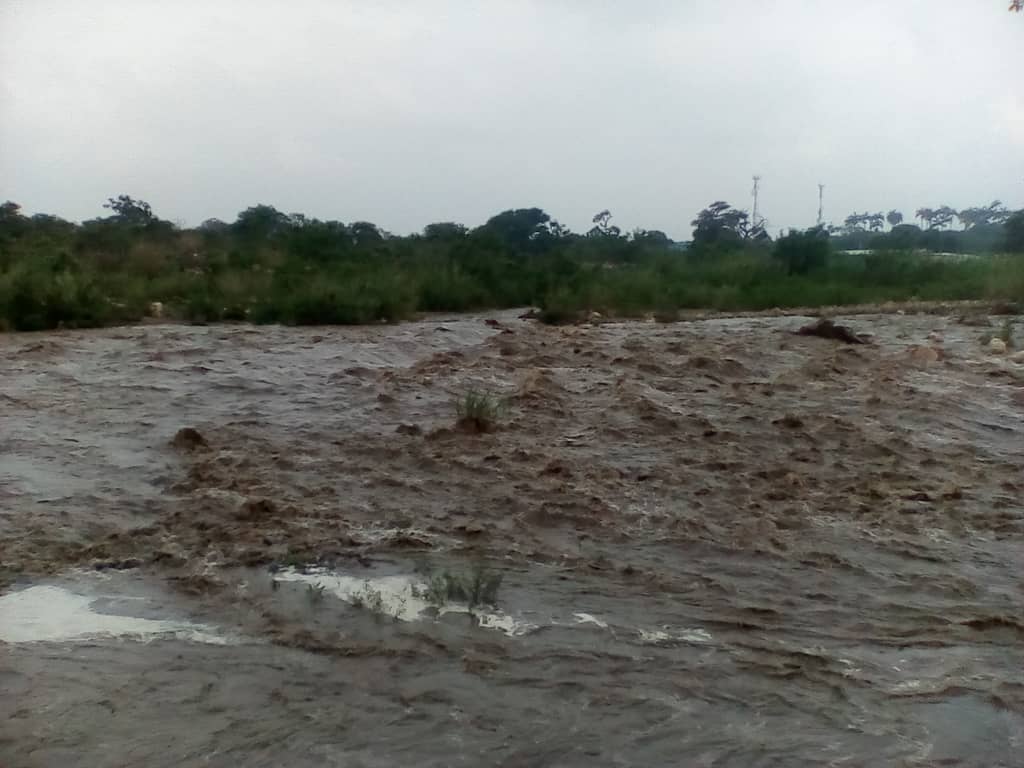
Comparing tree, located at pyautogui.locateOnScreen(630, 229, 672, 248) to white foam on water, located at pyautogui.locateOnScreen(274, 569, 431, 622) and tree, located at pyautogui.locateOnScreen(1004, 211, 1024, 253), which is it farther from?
white foam on water, located at pyautogui.locateOnScreen(274, 569, 431, 622)

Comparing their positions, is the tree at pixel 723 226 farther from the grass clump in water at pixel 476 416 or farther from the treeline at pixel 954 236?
the grass clump in water at pixel 476 416

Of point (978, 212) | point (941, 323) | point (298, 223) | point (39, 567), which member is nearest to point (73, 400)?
point (39, 567)

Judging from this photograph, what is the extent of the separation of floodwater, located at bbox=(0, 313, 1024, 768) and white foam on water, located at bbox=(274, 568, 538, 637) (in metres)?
0.02

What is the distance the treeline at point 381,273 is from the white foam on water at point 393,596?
11808mm

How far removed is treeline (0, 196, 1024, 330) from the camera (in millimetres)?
17578

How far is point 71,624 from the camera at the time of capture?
4.12 m

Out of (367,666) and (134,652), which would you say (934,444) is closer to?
(367,666)

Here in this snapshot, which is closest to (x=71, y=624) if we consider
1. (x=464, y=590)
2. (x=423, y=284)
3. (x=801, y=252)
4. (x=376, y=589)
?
(x=376, y=589)

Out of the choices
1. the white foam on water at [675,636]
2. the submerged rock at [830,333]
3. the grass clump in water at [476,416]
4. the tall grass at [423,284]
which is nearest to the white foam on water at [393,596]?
the white foam on water at [675,636]

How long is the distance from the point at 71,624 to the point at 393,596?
127 cm

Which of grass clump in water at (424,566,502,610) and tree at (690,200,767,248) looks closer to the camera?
grass clump in water at (424,566,502,610)

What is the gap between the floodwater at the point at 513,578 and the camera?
3.32 m

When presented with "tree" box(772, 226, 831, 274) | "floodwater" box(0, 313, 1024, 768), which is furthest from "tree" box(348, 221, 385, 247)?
"floodwater" box(0, 313, 1024, 768)

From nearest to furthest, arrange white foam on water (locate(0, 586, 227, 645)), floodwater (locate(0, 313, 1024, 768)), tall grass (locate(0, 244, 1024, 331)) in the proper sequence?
floodwater (locate(0, 313, 1024, 768)) → white foam on water (locate(0, 586, 227, 645)) → tall grass (locate(0, 244, 1024, 331))
